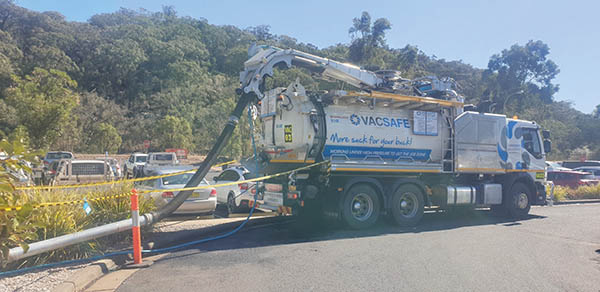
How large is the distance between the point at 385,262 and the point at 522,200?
829 centimetres

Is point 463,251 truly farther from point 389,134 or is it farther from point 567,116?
point 567,116

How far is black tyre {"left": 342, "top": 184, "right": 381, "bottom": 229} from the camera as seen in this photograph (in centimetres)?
944

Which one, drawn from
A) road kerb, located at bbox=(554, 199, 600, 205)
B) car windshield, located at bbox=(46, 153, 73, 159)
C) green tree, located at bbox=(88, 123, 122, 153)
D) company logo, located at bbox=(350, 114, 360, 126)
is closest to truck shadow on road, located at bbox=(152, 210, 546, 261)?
company logo, located at bbox=(350, 114, 360, 126)

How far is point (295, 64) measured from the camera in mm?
9992

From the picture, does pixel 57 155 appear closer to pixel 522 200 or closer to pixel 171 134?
pixel 171 134

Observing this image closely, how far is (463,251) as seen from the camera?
25.0 ft

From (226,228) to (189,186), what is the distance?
1.65 metres

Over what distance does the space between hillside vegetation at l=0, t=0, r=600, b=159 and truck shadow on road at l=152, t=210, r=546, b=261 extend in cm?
1777

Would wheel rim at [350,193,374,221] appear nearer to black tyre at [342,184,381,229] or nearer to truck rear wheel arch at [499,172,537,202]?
black tyre at [342,184,381,229]

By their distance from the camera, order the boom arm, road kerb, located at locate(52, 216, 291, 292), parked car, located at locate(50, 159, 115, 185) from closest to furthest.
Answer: road kerb, located at locate(52, 216, 291, 292), the boom arm, parked car, located at locate(50, 159, 115, 185)

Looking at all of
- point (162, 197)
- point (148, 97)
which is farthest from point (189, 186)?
point (148, 97)

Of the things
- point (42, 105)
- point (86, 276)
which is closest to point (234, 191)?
point (86, 276)

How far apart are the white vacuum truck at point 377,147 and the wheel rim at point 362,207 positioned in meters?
0.02

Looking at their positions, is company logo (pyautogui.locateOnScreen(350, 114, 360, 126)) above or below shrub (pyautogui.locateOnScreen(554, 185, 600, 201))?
above
